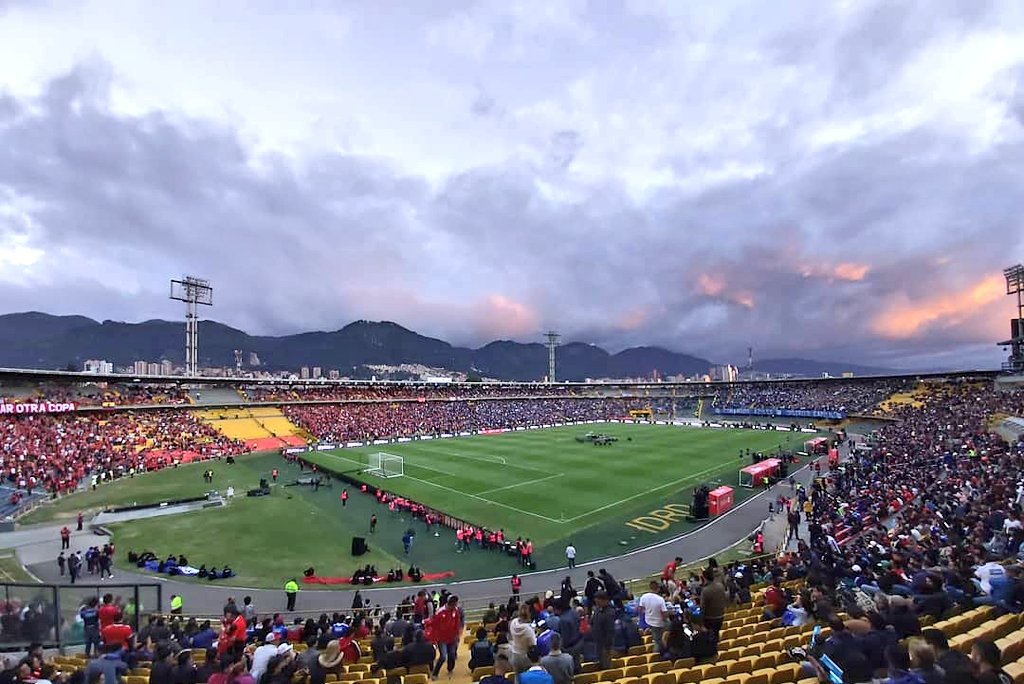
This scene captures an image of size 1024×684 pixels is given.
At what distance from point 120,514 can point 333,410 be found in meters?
41.3

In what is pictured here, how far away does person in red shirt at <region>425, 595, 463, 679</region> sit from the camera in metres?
10.1

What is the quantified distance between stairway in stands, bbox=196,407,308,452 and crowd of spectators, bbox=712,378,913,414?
2833 inches

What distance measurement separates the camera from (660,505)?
31.5 m

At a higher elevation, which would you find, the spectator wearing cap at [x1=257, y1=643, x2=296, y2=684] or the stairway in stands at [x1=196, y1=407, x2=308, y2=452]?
the spectator wearing cap at [x1=257, y1=643, x2=296, y2=684]

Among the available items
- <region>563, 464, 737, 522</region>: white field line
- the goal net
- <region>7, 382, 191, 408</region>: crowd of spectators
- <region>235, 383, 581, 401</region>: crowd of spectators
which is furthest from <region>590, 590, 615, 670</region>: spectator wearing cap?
<region>235, 383, 581, 401</region>: crowd of spectators

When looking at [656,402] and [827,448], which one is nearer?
[827,448]

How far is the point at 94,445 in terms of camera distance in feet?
137

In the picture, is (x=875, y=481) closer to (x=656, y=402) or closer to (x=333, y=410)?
(x=333, y=410)

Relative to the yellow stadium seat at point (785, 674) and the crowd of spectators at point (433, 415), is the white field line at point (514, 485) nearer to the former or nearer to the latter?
the crowd of spectators at point (433, 415)

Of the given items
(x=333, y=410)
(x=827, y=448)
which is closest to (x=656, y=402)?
(x=827, y=448)

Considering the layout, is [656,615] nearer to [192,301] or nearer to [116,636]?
[116,636]

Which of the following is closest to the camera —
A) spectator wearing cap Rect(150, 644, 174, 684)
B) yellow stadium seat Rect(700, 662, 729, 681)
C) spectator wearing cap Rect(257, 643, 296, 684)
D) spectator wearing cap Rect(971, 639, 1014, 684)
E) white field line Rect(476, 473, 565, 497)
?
spectator wearing cap Rect(971, 639, 1014, 684)

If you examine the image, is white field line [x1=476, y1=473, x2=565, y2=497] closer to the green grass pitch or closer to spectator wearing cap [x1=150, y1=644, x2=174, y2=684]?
the green grass pitch

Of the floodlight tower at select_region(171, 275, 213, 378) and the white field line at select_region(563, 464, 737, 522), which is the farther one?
the floodlight tower at select_region(171, 275, 213, 378)
